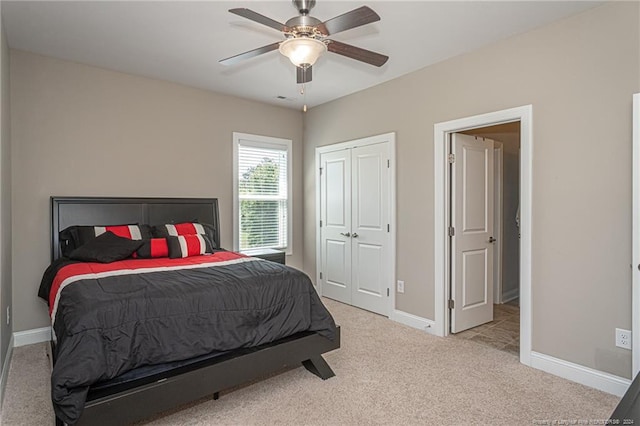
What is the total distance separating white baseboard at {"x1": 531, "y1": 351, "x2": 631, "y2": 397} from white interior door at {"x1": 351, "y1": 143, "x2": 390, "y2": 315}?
1647 millimetres

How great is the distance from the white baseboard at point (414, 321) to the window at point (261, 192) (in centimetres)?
190

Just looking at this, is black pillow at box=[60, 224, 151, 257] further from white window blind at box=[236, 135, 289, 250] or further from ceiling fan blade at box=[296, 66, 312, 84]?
ceiling fan blade at box=[296, 66, 312, 84]

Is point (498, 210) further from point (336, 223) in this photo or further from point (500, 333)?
point (336, 223)

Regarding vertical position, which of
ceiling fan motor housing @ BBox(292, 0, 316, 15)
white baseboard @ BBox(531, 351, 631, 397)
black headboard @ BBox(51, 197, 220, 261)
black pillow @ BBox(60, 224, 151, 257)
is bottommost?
white baseboard @ BBox(531, 351, 631, 397)

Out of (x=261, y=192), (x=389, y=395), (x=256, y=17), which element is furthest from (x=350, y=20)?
(x=261, y=192)

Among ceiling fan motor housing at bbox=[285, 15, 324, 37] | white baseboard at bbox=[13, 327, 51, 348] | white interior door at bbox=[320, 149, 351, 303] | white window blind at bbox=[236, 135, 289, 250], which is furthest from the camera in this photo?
white window blind at bbox=[236, 135, 289, 250]

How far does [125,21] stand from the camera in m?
2.74

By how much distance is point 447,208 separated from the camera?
3.58 metres

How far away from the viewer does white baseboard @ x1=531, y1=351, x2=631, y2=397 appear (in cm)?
245

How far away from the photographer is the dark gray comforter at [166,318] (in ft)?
5.99

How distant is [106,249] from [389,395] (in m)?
2.59

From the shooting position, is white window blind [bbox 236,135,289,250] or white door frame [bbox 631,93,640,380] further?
white window blind [bbox 236,135,289,250]

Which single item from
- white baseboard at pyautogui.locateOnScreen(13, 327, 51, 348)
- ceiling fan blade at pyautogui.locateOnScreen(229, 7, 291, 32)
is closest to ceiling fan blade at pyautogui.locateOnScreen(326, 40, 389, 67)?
ceiling fan blade at pyautogui.locateOnScreen(229, 7, 291, 32)

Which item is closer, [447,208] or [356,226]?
[447,208]
